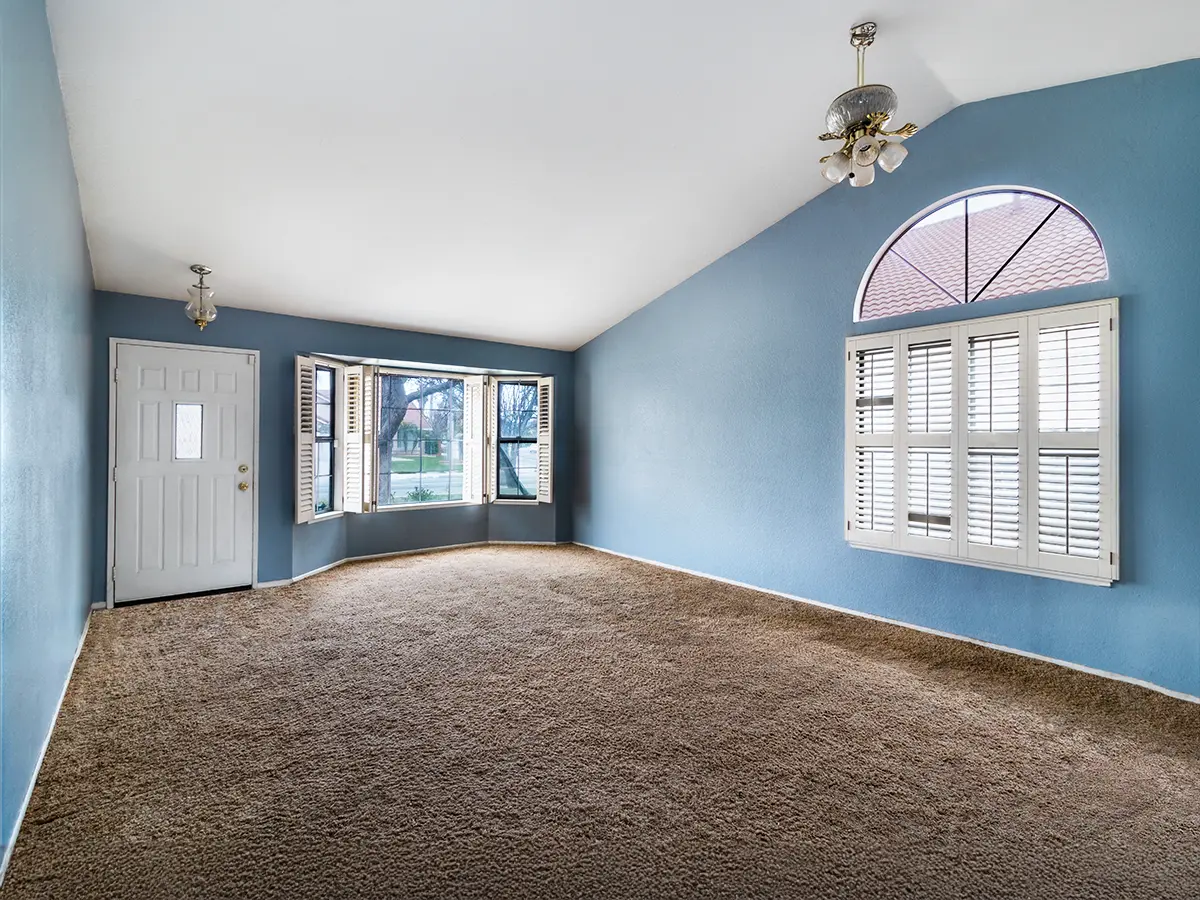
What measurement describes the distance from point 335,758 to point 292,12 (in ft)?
9.09

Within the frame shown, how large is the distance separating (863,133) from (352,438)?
4.68 meters

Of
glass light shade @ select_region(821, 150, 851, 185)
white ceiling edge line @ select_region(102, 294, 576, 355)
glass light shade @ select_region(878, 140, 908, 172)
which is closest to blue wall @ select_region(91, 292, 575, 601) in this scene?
white ceiling edge line @ select_region(102, 294, 576, 355)

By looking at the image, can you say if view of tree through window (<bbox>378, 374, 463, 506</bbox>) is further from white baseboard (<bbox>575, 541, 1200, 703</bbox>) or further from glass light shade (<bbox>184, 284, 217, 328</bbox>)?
white baseboard (<bbox>575, 541, 1200, 703</bbox>)

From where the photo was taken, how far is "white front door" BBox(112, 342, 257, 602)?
4316 mm

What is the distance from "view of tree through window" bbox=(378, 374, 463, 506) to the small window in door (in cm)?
158

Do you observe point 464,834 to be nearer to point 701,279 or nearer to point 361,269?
point 361,269

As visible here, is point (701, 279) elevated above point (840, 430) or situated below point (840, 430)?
above

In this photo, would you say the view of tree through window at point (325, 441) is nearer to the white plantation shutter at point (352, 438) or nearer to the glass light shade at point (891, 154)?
the white plantation shutter at point (352, 438)

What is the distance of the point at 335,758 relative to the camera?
2.27 m

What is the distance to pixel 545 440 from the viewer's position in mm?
6625

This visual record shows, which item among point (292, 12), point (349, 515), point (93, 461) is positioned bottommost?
point (349, 515)

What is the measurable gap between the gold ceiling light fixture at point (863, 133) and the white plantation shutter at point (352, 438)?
4327mm

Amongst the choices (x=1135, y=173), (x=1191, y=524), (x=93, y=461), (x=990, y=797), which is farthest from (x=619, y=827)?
(x=93, y=461)

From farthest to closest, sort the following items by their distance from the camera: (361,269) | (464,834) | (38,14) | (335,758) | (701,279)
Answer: (701,279)
(361,269)
(335,758)
(38,14)
(464,834)
